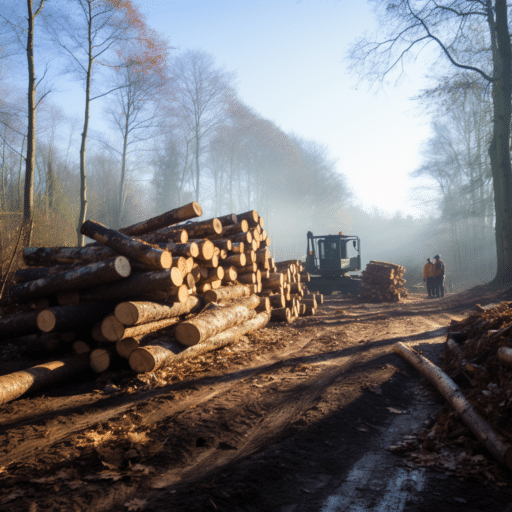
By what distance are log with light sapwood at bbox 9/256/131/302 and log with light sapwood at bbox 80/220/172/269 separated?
268mm

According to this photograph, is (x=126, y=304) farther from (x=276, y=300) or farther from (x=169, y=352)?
(x=276, y=300)

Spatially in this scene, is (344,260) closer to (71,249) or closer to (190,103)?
(71,249)

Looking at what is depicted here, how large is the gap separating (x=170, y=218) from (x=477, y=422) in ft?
23.3

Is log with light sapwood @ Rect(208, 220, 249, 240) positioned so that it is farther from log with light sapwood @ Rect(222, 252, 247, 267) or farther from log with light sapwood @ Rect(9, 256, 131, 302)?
log with light sapwood @ Rect(9, 256, 131, 302)

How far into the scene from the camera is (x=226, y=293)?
8.40 metres

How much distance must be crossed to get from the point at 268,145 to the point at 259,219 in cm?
3237

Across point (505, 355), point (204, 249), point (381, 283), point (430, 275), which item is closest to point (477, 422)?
point (505, 355)

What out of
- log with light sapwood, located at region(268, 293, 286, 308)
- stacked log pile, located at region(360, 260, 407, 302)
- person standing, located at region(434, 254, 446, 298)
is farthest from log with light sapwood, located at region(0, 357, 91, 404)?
person standing, located at region(434, 254, 446, 298)

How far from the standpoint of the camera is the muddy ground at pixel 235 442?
8.41 ft

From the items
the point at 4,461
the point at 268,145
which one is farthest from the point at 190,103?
the point at 4,461

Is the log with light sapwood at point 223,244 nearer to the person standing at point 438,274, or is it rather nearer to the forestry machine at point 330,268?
the forestry machine at point 330,268

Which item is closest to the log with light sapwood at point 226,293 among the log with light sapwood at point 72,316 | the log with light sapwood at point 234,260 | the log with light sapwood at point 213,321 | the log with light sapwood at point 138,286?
the log with light sapwood at point 213,321

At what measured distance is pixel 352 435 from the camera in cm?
358

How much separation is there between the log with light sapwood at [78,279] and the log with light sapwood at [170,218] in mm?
2452
